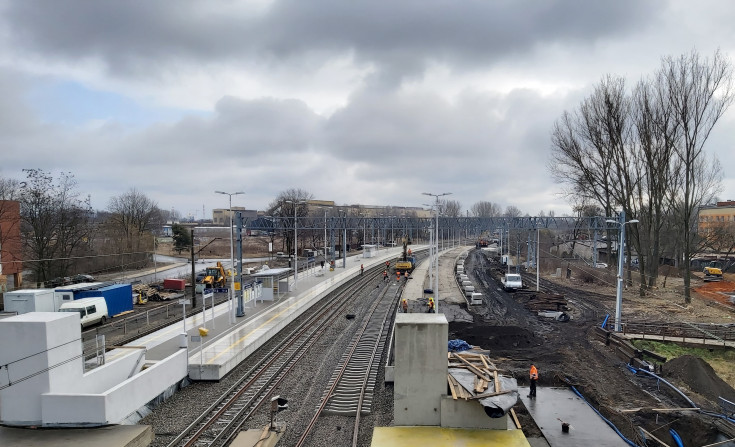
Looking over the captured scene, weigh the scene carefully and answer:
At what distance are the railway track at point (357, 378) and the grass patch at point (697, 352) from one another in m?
13.1

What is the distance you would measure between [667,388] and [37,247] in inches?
1855

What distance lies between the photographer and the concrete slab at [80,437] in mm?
10961

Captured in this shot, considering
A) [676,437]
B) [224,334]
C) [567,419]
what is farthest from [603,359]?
[224,334]

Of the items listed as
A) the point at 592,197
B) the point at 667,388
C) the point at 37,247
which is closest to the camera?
the point at 667,388

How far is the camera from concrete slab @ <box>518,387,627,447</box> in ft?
39.8

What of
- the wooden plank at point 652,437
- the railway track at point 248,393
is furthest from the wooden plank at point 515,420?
the railway track at point 248,393

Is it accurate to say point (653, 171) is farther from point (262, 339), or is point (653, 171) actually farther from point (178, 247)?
point (178, 247)

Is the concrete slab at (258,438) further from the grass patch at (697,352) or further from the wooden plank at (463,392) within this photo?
the grass patch at (697,352)

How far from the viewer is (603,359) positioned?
19.7 m

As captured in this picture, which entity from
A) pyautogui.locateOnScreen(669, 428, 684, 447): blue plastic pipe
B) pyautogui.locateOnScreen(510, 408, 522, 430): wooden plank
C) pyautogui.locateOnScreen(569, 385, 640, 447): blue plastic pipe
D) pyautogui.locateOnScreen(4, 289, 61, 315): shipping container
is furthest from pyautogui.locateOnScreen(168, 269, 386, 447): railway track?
pyautogui.locateOnScreen(4, 289, 61, 315): shipping container

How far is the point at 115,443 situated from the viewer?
1084 cm

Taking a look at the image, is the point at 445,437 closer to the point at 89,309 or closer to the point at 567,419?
the point at 567,419

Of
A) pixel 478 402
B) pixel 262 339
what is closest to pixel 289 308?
pixel 262 339

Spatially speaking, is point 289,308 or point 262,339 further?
point 289,308
